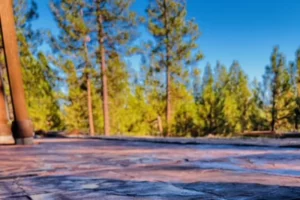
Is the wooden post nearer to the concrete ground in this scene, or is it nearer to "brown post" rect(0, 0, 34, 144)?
"brown post" rect(0, 0, 34, 144)

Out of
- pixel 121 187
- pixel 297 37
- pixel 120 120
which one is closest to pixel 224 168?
pixel 121 187

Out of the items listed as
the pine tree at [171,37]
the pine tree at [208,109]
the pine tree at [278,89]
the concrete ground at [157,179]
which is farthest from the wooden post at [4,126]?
the pine tree at [278,89]

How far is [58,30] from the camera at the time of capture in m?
15.6

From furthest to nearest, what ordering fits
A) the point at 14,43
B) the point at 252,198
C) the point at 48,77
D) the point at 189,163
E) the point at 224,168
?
the point at 48,77 < the point at 14,43 < the point at 189,163 < the point at 224,168 < the point at 252,198

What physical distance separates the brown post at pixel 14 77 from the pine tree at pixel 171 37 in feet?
39.7

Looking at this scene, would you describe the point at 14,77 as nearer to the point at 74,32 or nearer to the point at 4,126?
the point at 4,126

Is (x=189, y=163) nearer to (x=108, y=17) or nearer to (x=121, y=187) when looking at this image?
(x=121, y=187)

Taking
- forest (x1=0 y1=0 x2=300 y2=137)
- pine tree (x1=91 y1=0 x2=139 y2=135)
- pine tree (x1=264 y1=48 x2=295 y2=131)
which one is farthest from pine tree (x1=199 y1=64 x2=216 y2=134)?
pine tree (x1=264 y1=48 x2=295 y2=131)

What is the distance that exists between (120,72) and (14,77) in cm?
1052

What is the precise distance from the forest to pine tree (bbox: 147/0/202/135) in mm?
52

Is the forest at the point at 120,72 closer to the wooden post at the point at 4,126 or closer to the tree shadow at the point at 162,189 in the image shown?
the wooden post at the point at 4,126

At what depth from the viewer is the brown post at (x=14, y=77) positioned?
19.3 feet

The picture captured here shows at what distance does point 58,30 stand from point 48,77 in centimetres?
260

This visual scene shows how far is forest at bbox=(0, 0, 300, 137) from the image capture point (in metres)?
15.4
